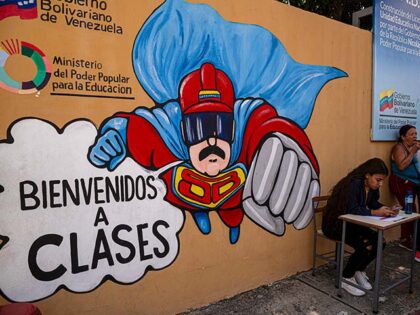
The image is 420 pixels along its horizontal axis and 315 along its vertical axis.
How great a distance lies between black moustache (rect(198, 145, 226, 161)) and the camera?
10.1 feet

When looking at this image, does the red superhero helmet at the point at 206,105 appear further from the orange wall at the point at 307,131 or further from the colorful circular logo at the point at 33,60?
the colorful circular logo at the point at 33,60

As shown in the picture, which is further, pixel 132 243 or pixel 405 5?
pixel 405 5

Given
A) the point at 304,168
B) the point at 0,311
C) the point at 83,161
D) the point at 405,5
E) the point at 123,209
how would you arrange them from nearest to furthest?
1. the point at 0,311
2. the point at 83,161
3. the point at 123,209
4. the point at 304,168
5. the point at 405,5

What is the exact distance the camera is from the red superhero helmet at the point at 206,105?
2971mm

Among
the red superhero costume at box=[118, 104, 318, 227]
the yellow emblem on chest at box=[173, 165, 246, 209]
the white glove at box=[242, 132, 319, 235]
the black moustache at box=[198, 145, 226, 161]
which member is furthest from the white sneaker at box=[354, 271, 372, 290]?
the black moustache at box=[198, 145, 226, 161]

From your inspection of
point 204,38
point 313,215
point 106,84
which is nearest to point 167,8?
point 204,38

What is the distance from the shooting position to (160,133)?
2844mm

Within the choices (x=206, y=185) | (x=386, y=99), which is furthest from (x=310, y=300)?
(x=386, y=99)

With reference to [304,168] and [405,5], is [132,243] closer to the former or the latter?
[304,168]

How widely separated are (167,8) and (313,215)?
2.81m

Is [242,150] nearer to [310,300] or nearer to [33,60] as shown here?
[310,300]

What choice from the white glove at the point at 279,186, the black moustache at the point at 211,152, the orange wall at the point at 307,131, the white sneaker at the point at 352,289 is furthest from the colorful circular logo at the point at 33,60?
the white sneaker at the point at 352,289

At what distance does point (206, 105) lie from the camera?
3064 mm

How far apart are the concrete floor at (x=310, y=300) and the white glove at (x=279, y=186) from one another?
2.03 ft
